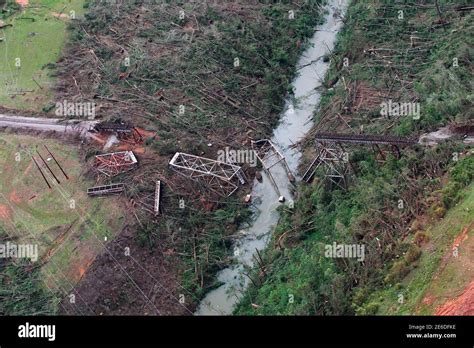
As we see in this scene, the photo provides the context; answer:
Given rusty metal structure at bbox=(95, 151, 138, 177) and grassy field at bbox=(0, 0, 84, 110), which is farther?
grassy field at bbox=(0, 0, 84, 110)

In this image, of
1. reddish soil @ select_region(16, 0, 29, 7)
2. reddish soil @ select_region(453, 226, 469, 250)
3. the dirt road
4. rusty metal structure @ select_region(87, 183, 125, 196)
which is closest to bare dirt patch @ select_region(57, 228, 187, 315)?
rusty metal structure @ select_region(87, 183, 125, 196)

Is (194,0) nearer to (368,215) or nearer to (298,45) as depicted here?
(298,45)

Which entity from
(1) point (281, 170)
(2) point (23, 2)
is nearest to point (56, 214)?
(1) point (281, 170)

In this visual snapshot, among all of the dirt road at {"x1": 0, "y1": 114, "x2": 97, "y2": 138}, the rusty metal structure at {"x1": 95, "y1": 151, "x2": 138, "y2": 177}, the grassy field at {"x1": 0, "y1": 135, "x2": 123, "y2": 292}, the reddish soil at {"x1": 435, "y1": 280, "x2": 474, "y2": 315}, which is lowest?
the reddish soil at {"x1": 435, "y1": 280, "x2": 474, "y2": 315}

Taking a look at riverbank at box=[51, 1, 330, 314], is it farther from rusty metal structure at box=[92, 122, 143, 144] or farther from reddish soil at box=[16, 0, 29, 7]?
reddish soil at box=[16, 0, 29, 7]

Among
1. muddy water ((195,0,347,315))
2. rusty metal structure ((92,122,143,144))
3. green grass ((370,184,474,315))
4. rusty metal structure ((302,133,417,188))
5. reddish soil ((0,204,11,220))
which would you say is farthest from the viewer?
rusty metal structure ((92,122,143,144))

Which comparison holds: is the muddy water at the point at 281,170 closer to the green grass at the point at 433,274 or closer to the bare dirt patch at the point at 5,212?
the green grass at the point at 433,274

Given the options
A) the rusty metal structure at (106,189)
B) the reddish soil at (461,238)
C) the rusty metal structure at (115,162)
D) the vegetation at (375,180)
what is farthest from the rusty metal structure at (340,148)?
the rusty metal structure at (106,189)
